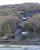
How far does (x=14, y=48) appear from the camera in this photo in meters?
1.30

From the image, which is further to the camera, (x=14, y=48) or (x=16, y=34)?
(x=16, y=34)

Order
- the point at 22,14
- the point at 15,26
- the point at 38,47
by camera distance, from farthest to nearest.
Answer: the point at 22,14 → the point at 15,26 → the point at 38,47

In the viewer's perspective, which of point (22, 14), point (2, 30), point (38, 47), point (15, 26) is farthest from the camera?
point (22, 14)

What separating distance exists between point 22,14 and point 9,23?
389 mm

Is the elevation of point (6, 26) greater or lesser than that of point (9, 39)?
greater

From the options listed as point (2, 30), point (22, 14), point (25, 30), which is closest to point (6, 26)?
point (2, 30)

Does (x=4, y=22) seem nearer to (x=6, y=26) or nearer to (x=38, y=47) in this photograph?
(x=6, y=26)

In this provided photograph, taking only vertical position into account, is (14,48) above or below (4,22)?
below

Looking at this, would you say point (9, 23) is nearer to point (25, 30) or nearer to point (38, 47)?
point (25, 30)

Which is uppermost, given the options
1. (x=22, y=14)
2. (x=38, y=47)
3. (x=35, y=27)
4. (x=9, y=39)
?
(x=22, y=14)

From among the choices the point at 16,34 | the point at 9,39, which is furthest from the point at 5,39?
the point at 16,34

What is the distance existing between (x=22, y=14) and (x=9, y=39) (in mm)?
555

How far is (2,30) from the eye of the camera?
4.59 feet

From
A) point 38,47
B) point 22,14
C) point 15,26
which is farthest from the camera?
point 22,14
